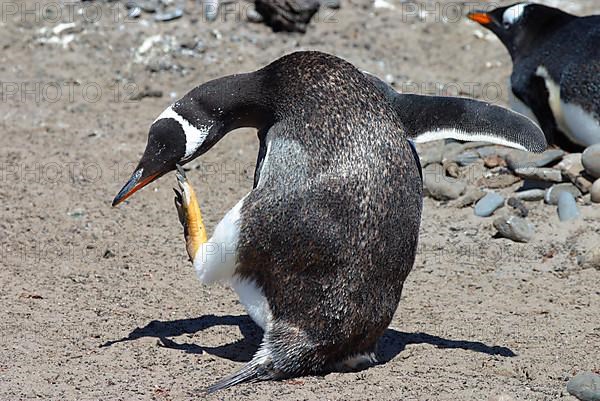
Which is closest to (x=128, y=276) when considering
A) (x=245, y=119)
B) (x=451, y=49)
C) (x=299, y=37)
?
(x=245, y=119)

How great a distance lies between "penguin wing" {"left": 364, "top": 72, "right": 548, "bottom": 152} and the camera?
444 cm

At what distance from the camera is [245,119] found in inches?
172

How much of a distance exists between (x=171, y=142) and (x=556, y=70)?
3.61 m

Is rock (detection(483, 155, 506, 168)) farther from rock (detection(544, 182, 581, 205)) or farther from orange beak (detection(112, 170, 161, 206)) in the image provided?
orange beak (detection(112, 170, 161, 206))

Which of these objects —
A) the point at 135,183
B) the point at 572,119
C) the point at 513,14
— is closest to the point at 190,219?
the point at 135,183

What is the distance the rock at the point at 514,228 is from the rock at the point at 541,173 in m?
0.51

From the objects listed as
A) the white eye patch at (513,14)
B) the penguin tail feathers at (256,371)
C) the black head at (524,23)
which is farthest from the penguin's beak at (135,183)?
the white eye patch at (513,14)

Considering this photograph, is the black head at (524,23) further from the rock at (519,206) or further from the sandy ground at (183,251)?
the rock at (519,206)

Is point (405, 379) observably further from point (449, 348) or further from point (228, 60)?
point (228, 60)

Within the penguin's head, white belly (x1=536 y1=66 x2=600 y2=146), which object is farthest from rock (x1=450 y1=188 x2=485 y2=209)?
the penguin's head

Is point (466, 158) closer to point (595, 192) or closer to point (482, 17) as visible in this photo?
point (595, 192)

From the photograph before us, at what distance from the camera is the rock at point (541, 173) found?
652 centimetres

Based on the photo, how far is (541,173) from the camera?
21.4 feet

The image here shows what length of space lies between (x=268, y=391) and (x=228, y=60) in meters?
4.58
